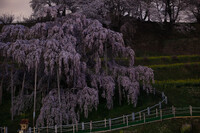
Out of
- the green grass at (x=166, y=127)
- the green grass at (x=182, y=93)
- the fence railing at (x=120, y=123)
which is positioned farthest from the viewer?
the green grass at (x=182, y=93)

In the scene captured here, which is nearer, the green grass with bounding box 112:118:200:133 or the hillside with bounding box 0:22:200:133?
the green grass with bounding box 112:118:200:133

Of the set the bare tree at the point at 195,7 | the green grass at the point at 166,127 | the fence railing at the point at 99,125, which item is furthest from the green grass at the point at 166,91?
the bare tree at the point at 195,7

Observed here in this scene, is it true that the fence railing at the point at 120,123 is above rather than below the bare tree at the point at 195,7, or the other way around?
below

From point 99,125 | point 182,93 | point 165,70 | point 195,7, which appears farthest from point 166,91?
point 195,7

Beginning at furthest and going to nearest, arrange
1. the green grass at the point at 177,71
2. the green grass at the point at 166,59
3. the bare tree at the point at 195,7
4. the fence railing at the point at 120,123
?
the bare tree at the point at 195,7 < the green grass at the point at 166,59 < the green grass at the point at 177,71 < the fence railing at the point at 120,123

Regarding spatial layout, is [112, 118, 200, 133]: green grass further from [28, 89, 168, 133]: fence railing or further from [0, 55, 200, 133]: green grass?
[28, 89, 168, 133]: fence railing

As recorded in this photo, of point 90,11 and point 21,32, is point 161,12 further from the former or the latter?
point 21,32

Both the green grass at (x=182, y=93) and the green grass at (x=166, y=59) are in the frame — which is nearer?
the green grass at (x=182, y=93)

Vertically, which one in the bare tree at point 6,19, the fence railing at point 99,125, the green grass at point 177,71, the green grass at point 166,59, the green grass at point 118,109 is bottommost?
the fence railing at point 99,125

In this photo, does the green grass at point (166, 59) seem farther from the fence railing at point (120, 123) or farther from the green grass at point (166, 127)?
the green grass at point (166, 127)

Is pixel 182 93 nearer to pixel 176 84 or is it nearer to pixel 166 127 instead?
pixel 176 84

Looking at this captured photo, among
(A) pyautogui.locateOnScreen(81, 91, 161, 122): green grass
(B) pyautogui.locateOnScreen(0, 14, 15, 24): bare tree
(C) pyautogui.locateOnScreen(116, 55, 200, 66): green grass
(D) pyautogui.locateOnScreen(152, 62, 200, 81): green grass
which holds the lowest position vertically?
(A) pyautogui.locateOnScreen(81, 91, 161, 122): green grass

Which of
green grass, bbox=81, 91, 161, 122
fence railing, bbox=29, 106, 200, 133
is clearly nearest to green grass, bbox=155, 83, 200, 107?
green grass, bbox=81, 91, 161, 122

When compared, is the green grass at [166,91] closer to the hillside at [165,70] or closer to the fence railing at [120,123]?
the hillside at [165,70]
